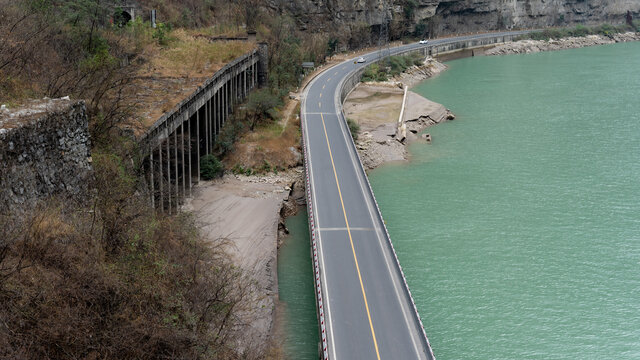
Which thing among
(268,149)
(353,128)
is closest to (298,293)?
(268,149)

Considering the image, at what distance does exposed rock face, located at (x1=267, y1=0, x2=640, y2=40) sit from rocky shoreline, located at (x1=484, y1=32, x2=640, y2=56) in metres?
17.1

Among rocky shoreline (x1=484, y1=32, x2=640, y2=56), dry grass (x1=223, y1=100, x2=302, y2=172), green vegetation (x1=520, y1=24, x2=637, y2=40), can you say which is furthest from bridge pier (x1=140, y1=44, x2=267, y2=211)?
green vegetation (x1=520, y1=24, x2=637, y2=40)

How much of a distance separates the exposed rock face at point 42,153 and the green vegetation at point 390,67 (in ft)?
262

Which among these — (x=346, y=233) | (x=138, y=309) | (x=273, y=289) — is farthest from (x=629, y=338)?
(x=138, y=309)

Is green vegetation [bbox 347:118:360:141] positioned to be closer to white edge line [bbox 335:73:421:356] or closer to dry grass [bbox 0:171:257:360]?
white edge line [bbox 335:73:421:356]

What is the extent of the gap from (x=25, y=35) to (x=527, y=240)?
3757cm

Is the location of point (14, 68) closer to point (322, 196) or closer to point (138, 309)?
point (138, 309)

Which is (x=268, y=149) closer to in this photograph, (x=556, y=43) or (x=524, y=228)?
(x=524, y=228)

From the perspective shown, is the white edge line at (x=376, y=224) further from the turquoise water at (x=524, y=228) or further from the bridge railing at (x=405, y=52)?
the turquoise water at (x=524, y=228)

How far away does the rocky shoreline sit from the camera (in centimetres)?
15546

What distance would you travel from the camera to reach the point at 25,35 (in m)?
39.2

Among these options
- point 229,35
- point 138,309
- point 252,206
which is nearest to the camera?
point 138,309

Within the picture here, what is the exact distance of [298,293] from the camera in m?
38.0

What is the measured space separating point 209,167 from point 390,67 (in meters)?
63.3
